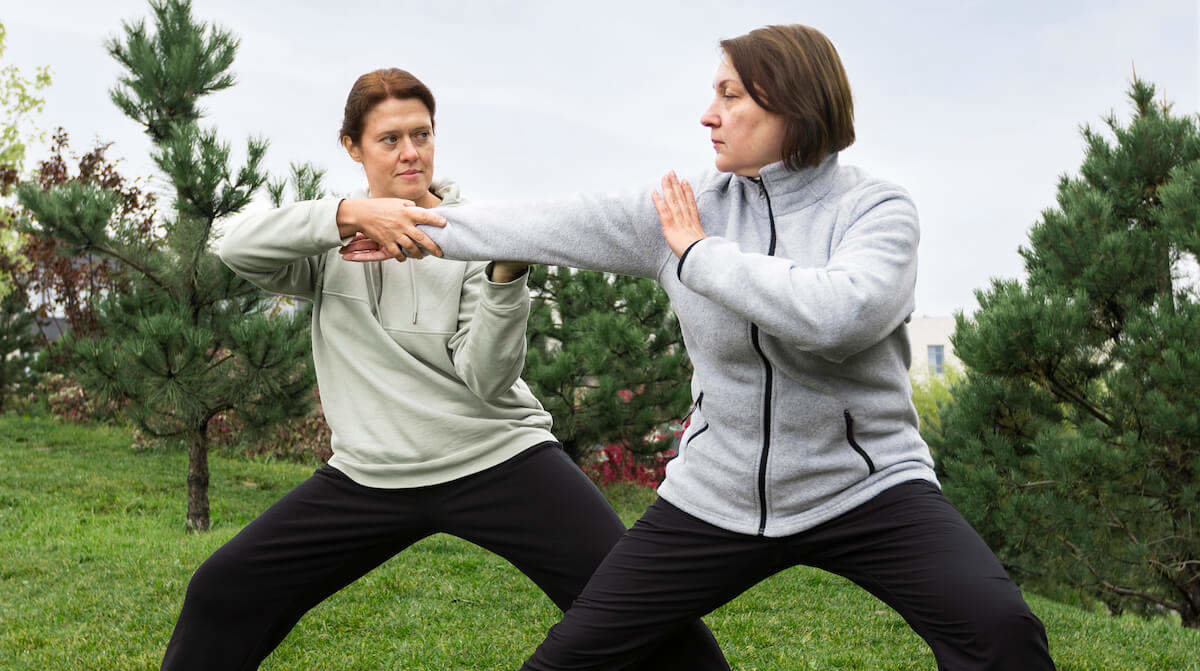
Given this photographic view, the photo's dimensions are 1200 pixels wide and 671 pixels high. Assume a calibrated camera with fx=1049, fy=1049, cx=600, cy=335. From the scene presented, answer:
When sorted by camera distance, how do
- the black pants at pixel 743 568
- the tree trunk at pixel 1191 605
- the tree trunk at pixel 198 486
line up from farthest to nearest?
the tree trunk at pixel 198 486 < the tree trunk at pixel 1191 605 < the black pants at pixel 743 568

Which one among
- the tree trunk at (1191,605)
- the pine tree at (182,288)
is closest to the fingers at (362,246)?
the pine tree at (182,288)

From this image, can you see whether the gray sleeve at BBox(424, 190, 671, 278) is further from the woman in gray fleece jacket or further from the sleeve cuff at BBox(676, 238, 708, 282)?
the sleeve cuff at BBox(676, 238, 708, 282)

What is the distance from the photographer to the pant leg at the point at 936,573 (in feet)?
6.59

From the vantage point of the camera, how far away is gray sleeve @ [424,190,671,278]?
241 centimetres

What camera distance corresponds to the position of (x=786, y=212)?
2320mm

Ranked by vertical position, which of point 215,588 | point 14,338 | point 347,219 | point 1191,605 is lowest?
point 1191,605

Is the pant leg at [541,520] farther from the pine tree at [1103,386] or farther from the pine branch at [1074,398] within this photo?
the pine branch at [1074,398]

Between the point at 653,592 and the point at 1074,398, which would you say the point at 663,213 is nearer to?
the point at 653,592

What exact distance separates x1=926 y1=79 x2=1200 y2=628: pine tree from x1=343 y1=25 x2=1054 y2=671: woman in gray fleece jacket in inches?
218

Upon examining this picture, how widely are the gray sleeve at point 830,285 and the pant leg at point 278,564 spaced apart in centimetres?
120

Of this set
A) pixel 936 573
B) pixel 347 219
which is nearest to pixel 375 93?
pixel 347 219

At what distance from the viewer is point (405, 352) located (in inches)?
112

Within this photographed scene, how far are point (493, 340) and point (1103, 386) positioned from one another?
6707 millimetres

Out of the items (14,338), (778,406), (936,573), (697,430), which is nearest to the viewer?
(936,573)
